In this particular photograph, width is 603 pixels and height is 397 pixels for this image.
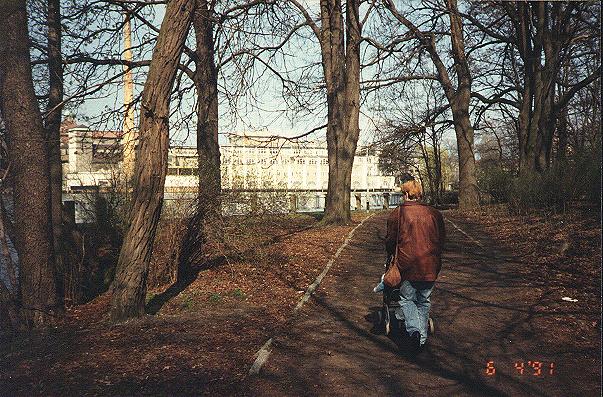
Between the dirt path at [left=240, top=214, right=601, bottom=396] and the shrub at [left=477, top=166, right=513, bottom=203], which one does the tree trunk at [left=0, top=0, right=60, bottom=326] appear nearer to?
the dirt path at [left=240, top=214, right=601, bottom=396]

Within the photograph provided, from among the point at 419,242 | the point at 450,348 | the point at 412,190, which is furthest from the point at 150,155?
the point at 450,348

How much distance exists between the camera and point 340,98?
16906mm

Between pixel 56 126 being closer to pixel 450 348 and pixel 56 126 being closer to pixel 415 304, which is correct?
pixel 415 304

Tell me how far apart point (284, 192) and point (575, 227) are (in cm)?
658

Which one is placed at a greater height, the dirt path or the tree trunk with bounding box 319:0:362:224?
the tree trunk with bounding box 319:0:362:224

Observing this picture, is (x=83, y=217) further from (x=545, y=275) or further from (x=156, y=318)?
(x=545, y=275)

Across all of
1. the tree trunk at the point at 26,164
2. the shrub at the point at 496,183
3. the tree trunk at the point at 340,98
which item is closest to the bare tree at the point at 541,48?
the shrub at the point at 496,183

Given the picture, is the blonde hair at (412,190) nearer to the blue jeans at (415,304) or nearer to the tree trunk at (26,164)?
the blue jeans at (415,304)

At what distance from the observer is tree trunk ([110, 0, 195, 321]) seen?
6836 mm

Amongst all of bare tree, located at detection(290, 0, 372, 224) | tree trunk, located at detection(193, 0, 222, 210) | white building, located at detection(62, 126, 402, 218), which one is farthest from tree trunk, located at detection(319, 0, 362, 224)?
tree trunk, located at detection(193, 0, 222, 210)

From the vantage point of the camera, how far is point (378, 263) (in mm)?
10930

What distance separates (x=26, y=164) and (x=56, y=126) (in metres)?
2.55

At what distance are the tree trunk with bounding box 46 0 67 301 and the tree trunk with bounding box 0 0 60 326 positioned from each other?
1.48 m
